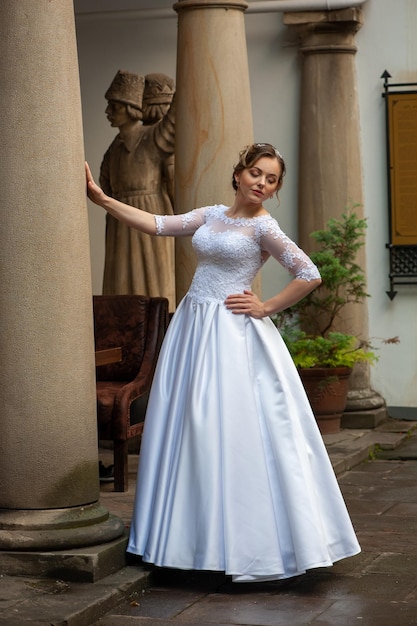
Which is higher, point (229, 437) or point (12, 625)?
point (229, 437)

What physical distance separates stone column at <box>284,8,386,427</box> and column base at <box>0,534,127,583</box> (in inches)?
177

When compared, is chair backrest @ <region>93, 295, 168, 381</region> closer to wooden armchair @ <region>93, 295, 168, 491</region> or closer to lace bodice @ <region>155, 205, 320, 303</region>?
wooden armchair @ <region>93, 295, 168, 491</region>

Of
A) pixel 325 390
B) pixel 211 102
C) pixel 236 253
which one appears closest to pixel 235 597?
pixel 236 253

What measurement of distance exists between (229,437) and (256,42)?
522 cm

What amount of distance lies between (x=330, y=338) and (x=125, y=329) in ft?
5.89

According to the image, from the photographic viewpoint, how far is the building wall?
9.30 meters

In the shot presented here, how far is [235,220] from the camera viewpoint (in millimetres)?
5129

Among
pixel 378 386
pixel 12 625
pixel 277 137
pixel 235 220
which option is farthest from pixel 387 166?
pixel 12 625

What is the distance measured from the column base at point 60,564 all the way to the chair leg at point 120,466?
184 centimetres

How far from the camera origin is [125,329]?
7.40m

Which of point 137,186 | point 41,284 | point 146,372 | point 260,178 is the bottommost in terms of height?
point 146,372

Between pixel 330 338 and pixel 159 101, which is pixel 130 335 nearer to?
pixel 330 338

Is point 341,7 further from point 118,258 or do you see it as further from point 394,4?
point 118,258

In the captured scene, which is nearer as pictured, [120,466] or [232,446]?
[232,446]
